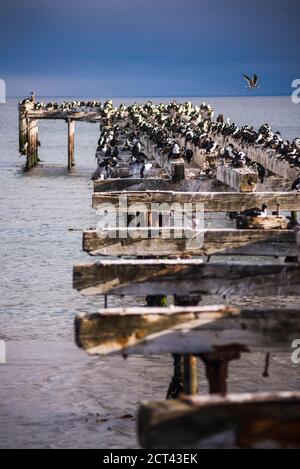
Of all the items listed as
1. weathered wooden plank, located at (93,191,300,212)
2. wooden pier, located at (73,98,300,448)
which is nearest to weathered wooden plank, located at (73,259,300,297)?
wooden pier, located at (73,98,300,448)

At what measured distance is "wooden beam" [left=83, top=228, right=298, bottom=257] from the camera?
780 centimetres

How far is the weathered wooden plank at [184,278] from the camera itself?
6102mm

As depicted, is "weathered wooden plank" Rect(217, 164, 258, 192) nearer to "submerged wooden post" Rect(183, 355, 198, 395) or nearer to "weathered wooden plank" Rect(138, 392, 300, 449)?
"submerged wooden post" Rect(183, 355, 198, 395)

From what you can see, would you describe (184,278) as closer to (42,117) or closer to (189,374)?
(189,374)

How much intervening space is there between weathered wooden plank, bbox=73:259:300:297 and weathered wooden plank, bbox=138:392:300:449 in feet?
7.26

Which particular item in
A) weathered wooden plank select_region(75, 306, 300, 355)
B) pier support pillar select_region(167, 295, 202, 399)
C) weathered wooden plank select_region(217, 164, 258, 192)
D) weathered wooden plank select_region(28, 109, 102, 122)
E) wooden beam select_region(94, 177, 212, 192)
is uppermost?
weathered wooden plank select_region(28, 109, 102, 122)

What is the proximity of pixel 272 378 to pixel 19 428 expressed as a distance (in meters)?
2.85

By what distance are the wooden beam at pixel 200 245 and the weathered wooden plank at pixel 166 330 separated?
2808mm

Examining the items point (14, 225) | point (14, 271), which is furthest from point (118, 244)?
point (14, 225)

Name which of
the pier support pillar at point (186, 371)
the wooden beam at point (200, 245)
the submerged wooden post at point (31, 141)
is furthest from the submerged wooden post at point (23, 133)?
the pier support pillar at point (186, 371)

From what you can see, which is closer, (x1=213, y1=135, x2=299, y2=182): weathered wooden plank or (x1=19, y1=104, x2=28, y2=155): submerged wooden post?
(x1=213, y1=135, x2=299, y2=182): weathered wooden plank

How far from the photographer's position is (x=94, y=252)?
8.02 metres

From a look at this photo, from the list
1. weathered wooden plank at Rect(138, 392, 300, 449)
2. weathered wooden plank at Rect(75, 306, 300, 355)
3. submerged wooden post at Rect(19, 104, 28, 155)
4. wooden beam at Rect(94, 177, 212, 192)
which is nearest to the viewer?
weathered wooden plank at Rect(138, 392, 300, 449)
